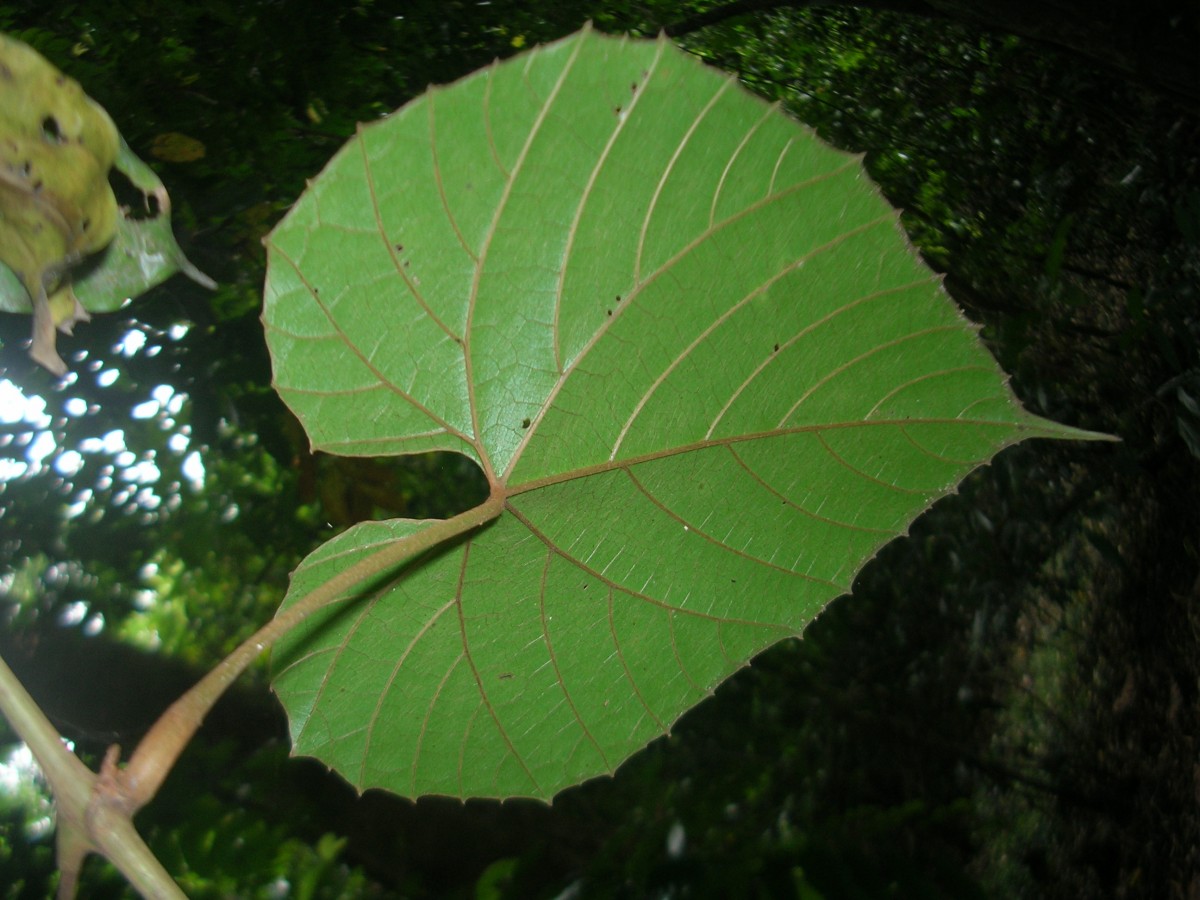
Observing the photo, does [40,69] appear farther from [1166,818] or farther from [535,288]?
[1166,818]

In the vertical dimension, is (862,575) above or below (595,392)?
below

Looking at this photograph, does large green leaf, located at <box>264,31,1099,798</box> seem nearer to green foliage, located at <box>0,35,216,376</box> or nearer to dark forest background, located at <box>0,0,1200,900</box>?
green foliage, located at <box>0,35,216,376</box>

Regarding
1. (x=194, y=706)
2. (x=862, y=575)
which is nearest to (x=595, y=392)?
(x=194, y=706)

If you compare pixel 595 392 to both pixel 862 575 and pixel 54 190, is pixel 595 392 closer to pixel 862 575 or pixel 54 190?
pixel 54 190

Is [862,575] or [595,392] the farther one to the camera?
[862,575]

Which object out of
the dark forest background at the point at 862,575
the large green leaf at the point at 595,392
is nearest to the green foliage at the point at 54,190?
the large green leaf at the point at 595,392

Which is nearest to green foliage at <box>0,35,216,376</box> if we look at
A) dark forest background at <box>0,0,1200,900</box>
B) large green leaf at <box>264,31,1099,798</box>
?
large green leaf at <box>264,31,1099,798</box>

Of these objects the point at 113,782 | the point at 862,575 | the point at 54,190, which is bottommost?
the point at 862,575
